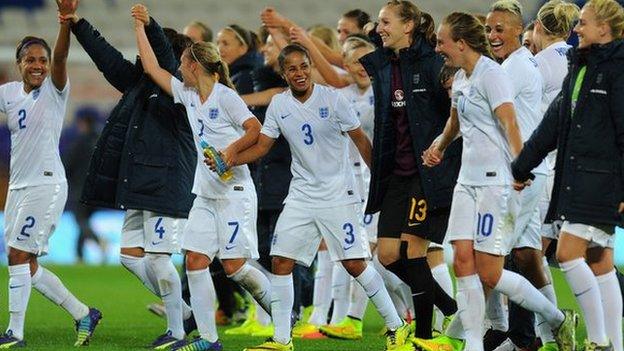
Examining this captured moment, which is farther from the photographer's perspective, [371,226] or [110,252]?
[110,252]

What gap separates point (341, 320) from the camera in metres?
9.90

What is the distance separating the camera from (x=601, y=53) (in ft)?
→ 22.5

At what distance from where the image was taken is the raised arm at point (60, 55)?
28.0 feet

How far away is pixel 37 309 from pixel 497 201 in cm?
579

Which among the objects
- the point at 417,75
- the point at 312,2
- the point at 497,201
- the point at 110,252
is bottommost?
the point at 110,252

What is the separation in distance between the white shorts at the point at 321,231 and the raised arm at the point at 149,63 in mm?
1231

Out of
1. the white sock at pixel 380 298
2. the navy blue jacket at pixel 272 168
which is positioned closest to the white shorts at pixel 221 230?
the white sock at pixel 380 298

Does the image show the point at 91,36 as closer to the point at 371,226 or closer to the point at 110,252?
the point at 371,226

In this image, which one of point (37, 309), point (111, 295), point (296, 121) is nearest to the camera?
point (296, 121)

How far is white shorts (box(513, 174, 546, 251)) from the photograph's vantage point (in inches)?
300

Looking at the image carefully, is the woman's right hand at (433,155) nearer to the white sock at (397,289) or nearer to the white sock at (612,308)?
the white sock at (612,308)

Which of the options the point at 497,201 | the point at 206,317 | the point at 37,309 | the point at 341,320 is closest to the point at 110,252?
the point at 37,309

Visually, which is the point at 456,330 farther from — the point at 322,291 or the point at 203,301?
the point at 322,291

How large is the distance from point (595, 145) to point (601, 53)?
1.57 feet
